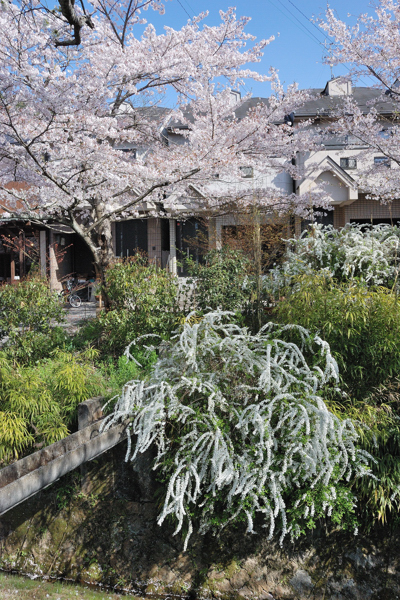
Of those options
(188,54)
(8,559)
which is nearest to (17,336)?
(8,559)

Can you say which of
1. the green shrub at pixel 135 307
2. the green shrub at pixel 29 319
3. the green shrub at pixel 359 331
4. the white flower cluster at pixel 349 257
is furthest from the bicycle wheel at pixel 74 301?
the green shrub at pixel 359 331

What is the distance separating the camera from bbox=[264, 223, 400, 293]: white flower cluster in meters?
5.05

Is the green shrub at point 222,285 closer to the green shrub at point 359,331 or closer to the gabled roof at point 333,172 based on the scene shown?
the green shrub at point 359,331

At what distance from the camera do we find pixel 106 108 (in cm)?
671

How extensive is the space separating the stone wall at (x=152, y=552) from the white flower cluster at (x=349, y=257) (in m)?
2.62

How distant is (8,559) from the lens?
12.9 ft

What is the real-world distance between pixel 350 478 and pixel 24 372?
3.35 m

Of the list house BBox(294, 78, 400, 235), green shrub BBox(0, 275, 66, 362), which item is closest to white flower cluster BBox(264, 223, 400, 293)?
green shrub BBox(0, 275, 66, 362)

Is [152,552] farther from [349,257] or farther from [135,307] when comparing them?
[349,257]

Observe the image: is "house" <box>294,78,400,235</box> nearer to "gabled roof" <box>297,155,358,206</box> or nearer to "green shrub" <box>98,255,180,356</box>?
"gabled roof" <box>297,155,358,206</box>

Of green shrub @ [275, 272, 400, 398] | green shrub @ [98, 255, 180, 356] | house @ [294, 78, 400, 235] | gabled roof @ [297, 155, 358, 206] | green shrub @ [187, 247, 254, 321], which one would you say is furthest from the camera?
house @ [294, 78, 400, 235]

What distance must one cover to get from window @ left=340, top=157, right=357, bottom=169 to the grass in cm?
1418

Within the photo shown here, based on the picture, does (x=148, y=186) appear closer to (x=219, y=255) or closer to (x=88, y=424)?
(x=219, y=255)

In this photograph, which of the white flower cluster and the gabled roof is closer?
the white flower cluster
